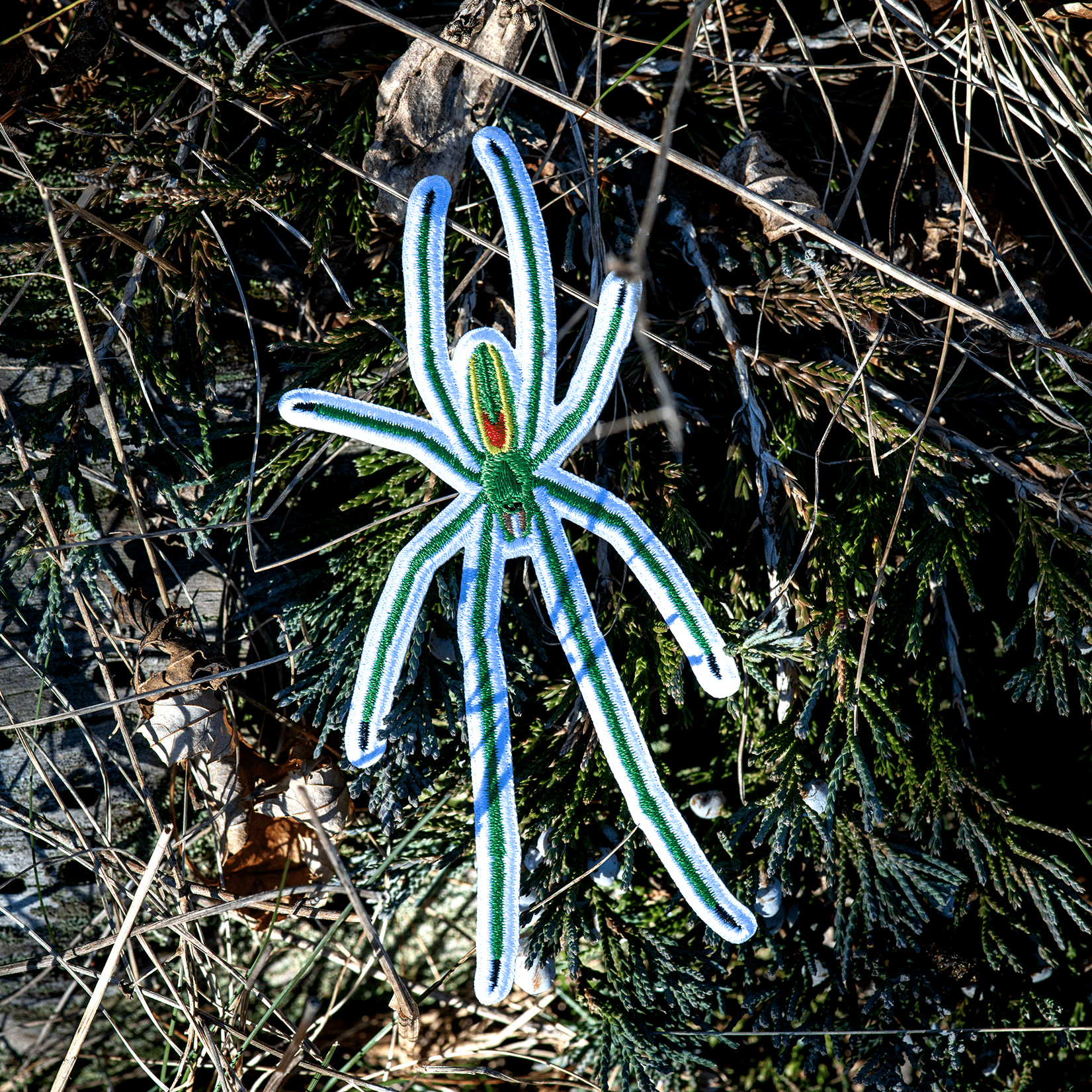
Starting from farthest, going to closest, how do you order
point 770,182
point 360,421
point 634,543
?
point 770,182 < point 634,543 < point 360,421

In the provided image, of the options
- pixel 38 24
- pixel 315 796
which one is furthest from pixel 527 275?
pixel 315 796

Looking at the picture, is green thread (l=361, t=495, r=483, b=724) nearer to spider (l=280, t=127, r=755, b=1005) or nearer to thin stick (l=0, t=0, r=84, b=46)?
spider (l=280, t=127, r=755, b=1005)

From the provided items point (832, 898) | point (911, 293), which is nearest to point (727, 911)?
point (832, 898)

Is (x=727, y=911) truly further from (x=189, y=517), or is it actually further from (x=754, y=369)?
(x=189, y=517)

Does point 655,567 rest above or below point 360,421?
below

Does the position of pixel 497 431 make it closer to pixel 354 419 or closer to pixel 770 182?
pixel 354 419

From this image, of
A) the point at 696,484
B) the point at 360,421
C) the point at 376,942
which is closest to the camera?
the point at 376,942

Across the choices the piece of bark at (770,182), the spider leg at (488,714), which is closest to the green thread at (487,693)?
the spider leg at (488,714)

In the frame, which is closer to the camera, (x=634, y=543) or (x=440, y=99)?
(x=634, y=543)
